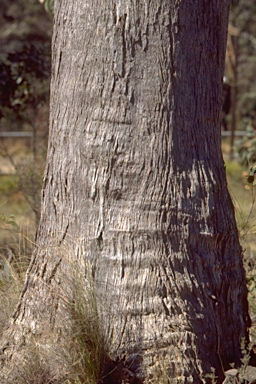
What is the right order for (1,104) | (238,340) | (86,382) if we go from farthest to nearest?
(1,104) → (238,340) → (86,382)

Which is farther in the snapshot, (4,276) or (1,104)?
(1,104)

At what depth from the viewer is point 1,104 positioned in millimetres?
9023

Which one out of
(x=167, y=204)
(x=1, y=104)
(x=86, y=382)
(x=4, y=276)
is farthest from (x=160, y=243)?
(x=1, y=104)

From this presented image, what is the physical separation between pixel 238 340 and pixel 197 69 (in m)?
1.60

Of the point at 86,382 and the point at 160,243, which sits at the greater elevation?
the point at 160,243

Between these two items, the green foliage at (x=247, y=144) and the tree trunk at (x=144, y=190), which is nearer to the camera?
the tree trunk at (x=144, y=190)

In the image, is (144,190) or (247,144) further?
(247,144)

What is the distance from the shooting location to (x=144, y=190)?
397 cm

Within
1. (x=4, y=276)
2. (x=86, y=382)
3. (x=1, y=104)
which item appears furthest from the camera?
(x=1, y=104)

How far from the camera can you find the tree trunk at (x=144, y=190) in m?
3.95

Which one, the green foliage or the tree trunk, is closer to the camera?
the tree trunk

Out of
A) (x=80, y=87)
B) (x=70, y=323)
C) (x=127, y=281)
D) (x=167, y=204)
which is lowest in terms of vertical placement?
(x=70, y=323)

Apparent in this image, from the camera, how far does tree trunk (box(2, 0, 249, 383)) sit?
3.95 metres

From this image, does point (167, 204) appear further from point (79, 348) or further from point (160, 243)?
point (79, 348)
